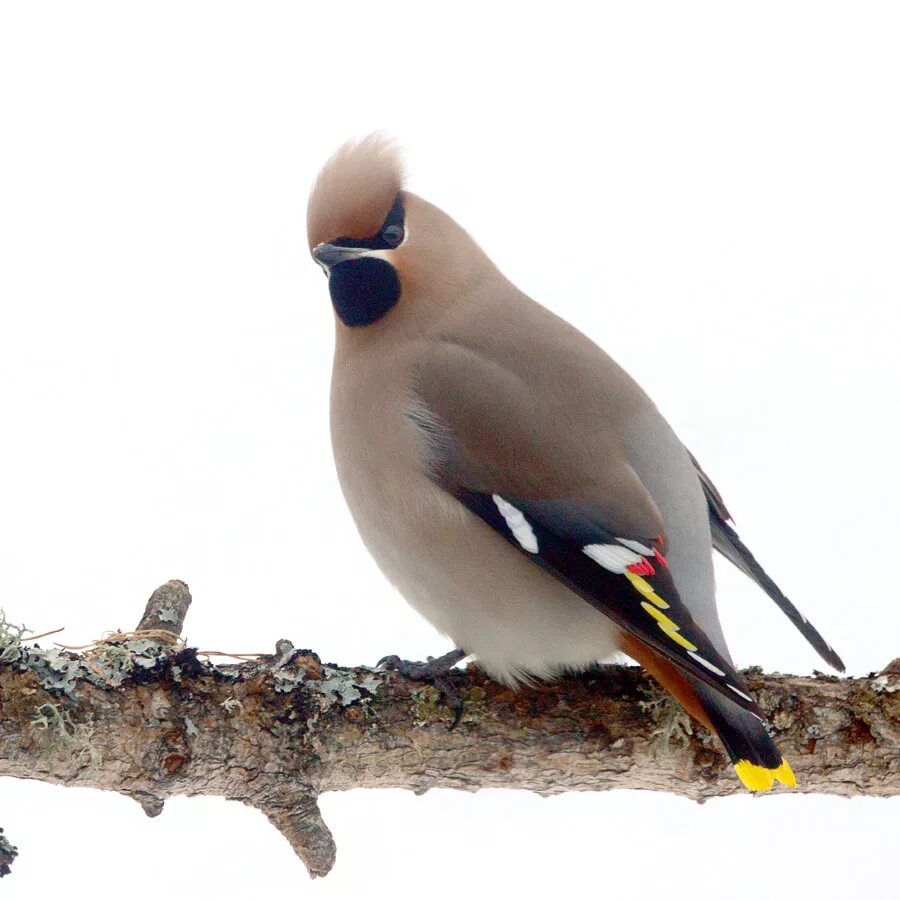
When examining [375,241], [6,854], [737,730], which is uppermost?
[375,241]

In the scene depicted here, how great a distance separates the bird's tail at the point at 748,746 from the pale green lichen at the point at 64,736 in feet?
5.07

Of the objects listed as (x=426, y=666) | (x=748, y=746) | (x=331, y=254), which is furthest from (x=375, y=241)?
(x=748, y=746)

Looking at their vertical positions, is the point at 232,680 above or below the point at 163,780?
above

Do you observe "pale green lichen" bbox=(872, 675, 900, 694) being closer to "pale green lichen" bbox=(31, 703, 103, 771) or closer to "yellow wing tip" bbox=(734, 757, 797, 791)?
"yellow wing tip" bbox=(734, 757, 797, 791)

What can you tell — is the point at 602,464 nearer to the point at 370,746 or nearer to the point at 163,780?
the point at 370,746

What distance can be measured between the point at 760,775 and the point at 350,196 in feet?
6.35

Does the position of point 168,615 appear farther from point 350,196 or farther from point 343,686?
point 350,196

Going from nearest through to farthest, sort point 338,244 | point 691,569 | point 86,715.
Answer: point 86,715 < point 691,569 < point 338,244

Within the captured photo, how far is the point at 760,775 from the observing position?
3082 mm

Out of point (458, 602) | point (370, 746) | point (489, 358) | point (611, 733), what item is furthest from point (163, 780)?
point (489, 358)

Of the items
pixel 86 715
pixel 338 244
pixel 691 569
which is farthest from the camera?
pixel 338 244

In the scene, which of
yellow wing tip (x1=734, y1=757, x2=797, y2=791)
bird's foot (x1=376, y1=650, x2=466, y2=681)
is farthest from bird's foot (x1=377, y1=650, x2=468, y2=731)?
yellow wing tip (x1=734, y1=757, x2=797, y2=791)

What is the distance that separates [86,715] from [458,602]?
39.6 inches

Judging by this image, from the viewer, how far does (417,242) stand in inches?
150
